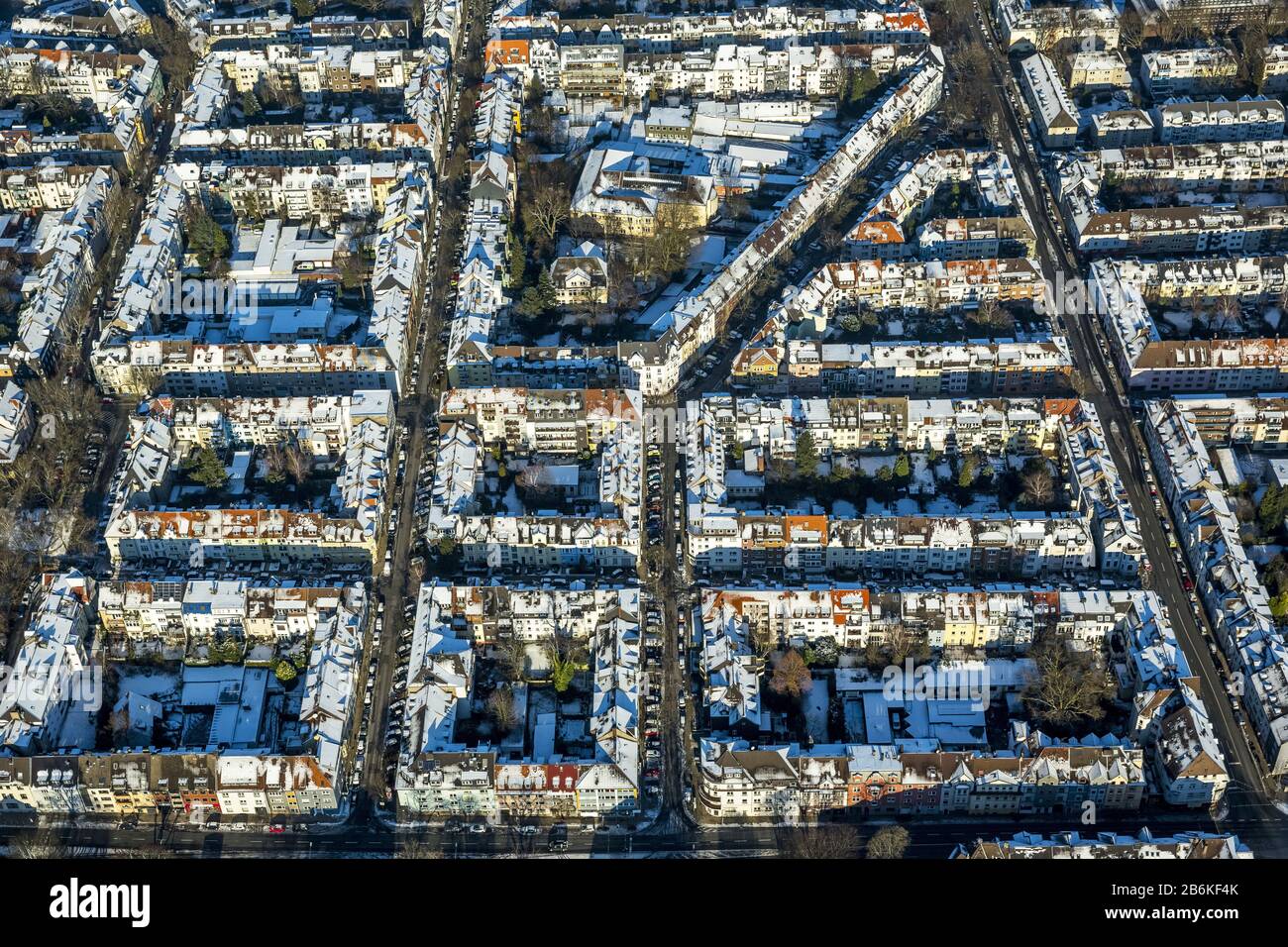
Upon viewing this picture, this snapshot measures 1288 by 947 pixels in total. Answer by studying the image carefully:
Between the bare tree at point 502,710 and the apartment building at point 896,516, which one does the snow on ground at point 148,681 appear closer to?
the bare tree at point 502,710

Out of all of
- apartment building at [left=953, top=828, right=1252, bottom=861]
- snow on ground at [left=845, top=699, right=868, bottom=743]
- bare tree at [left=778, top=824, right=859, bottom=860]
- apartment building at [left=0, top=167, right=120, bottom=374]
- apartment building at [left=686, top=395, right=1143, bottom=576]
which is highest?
apartment building at [left=0, top=167, right=120, bottom=374]

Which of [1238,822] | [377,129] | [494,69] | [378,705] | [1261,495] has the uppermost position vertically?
[494,69]

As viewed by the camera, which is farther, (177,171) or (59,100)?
(59,100)

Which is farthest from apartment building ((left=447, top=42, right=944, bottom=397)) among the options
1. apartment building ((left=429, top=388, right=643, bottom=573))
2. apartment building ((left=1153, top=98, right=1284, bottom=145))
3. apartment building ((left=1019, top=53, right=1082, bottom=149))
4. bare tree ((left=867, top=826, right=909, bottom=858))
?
bare tree ((left=867, top=826, right=909, bottom=858))

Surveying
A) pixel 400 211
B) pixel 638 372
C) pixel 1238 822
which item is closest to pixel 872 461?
pixel 638 372

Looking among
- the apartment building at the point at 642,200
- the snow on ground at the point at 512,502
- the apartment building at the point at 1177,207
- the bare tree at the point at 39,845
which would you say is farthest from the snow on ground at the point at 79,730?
the apartment building at the point at 1177,207

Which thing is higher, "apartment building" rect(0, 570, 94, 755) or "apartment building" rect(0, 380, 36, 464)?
"apartment building" rect(0, 380, 36, 464)

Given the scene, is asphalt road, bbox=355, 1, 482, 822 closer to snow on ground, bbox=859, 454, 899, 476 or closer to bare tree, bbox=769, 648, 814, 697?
bare tree, bbox=769, 648, 814, 697

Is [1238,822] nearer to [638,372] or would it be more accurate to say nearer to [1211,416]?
[1211,416]
